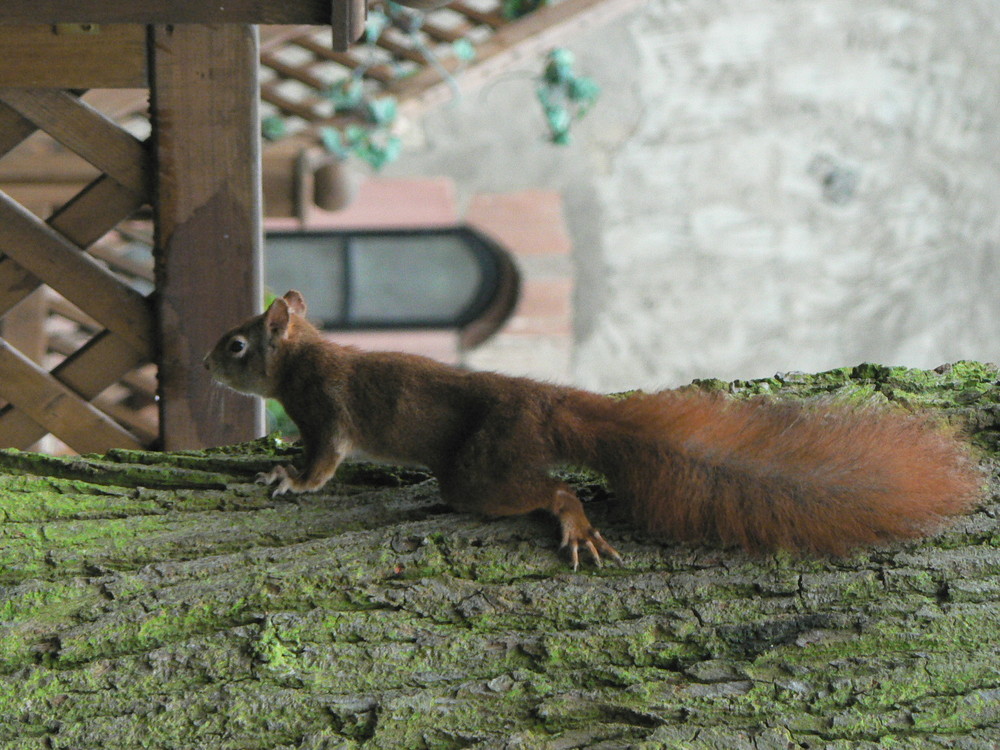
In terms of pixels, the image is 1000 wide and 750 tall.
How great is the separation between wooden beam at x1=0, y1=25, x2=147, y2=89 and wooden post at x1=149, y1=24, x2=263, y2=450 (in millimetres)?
40

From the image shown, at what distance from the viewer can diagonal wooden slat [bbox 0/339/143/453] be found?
1.66 metres

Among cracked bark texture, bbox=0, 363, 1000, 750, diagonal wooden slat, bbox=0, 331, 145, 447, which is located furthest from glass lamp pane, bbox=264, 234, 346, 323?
cracked bark texture, bbox=0, 363, 1000, 750

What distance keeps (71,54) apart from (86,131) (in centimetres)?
11

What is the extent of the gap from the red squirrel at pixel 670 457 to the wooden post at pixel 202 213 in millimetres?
424

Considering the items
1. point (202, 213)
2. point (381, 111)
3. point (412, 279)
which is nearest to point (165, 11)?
point (202, 213)

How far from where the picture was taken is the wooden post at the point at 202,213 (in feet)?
5.12

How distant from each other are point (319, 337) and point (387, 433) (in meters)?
0.26

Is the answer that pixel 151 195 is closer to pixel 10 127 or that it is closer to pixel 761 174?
pixel 10 127

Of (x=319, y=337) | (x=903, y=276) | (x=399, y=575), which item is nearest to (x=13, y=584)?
(x=399, y=575)

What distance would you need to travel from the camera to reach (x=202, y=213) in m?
1.59

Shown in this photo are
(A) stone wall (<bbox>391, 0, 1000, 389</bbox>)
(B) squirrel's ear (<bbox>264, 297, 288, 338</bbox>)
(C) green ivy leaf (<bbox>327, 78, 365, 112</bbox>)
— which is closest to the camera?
(B) squirrel's ear (<bbox>264, 297, 288, 338</bbox>)

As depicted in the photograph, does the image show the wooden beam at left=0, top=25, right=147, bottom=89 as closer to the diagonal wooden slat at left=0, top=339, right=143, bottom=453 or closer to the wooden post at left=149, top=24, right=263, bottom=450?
the wooden post at left=149, top=24, right=263, bottom=450

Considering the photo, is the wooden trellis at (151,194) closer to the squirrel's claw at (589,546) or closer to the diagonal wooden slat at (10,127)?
the diagonal wooden slat at (10,127)

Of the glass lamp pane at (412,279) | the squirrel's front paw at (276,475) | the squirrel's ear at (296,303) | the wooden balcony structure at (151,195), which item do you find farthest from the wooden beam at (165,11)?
the glass lamp pane at (412,279)
